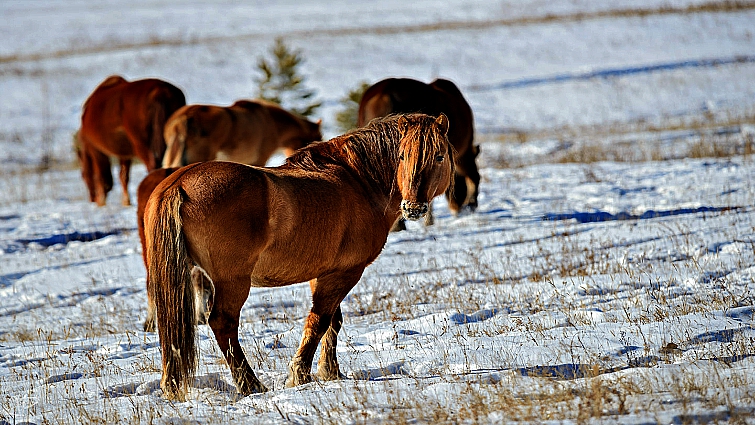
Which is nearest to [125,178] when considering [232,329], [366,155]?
[366,155]

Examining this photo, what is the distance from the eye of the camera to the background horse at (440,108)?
27.9 ft

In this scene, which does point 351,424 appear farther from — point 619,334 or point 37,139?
point 37,139

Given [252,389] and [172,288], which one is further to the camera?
[252,389]

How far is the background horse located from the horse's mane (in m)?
3.19

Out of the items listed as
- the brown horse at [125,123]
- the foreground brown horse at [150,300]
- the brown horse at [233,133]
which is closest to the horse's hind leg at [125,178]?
the brown horse at [125,123]

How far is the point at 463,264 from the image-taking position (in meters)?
7.25

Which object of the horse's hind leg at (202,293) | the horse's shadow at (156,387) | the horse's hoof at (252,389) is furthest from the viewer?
the horse's hind leg at (202,293)

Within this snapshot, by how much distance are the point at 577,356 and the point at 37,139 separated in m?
25.1

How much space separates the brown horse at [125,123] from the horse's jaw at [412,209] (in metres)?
6.49

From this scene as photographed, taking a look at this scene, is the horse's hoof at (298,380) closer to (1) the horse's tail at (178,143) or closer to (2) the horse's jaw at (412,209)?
(2) the horse's jaw at (412,209)

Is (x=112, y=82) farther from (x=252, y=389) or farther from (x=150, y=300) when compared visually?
(x=252, y=389)

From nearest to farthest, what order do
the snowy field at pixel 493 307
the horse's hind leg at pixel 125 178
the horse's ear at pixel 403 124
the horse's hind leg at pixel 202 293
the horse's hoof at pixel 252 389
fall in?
the snowy field at pixel 493 307, the horse's hoof at pixel 252 389, the horse's ear at pixel 403 124, the horse's hind leg at pixel 202 293, the horse's hind leg at pixel 125 178

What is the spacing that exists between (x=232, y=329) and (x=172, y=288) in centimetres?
43

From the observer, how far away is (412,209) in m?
4.31
